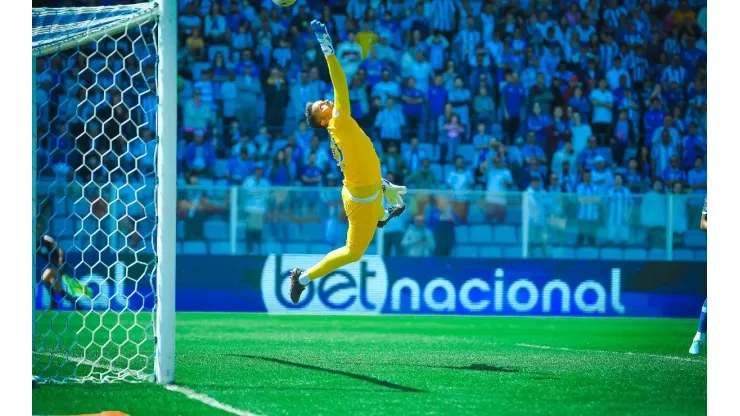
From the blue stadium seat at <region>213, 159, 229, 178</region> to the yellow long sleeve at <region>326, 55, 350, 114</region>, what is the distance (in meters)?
8.51

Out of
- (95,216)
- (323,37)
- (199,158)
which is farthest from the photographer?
(199,158)

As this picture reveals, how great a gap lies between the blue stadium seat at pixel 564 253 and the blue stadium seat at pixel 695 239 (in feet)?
5.93

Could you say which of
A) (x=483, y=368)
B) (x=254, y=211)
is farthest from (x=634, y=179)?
(x=483, y=368)

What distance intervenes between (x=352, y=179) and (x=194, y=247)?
6.58 metres

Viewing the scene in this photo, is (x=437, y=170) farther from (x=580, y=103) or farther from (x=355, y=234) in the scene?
(x=355, y=234)

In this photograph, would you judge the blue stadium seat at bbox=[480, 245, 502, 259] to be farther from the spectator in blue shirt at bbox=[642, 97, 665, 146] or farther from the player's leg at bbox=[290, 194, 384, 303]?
the player's leg at bbox=[290, 194, 384, 303]

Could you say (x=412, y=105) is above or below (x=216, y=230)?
above

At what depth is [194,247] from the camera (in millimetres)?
15344

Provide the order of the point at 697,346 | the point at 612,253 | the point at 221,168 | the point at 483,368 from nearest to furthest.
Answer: the point at 483,368 → the point at 697,346 → the point at 612,253 → the point at 221,168

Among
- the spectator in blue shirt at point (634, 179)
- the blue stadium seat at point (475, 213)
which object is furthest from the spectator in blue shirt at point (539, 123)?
the blue stadium seat at point (475, 213)

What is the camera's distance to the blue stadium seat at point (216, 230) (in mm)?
15320

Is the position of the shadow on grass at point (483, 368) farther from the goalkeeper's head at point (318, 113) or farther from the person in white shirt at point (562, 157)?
the person in white shirt at point (562, 157)

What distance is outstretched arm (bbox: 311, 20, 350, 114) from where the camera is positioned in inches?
324
